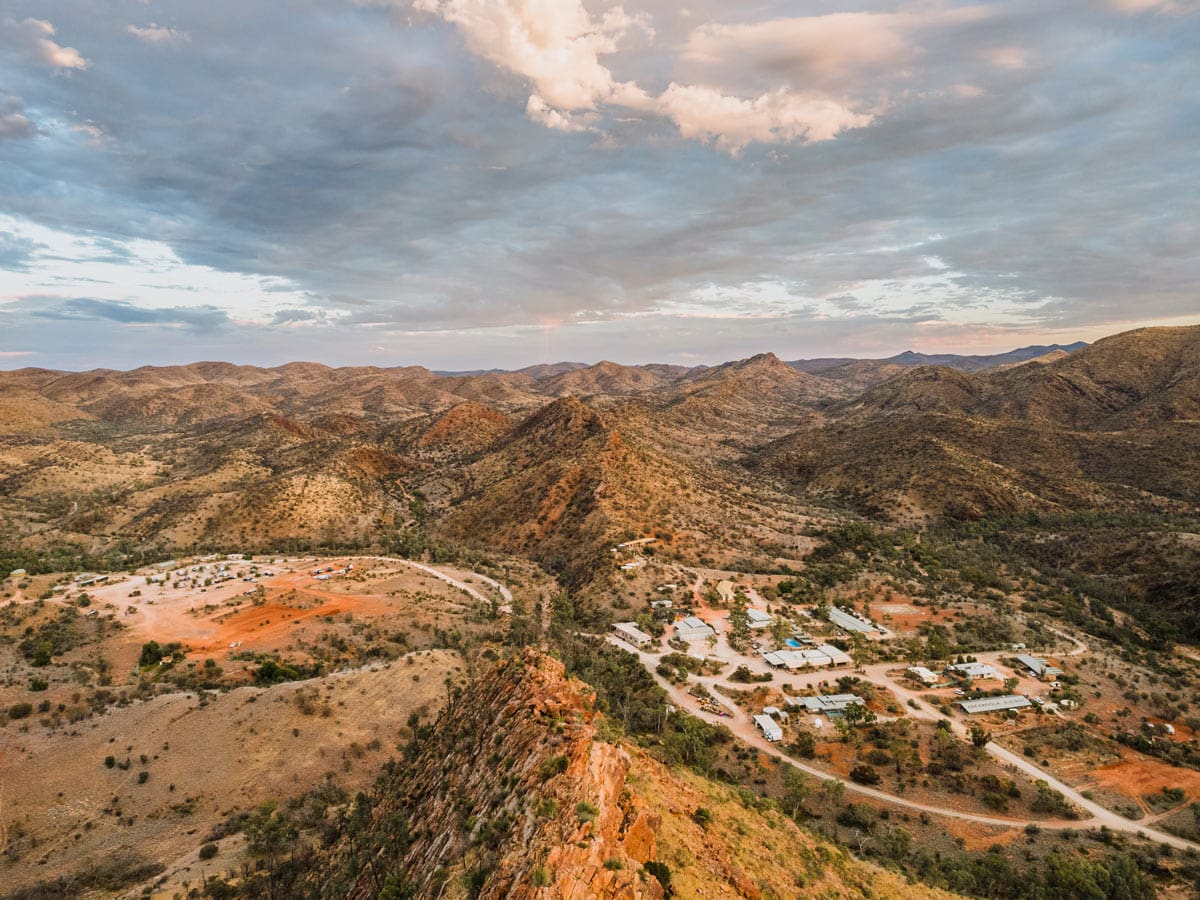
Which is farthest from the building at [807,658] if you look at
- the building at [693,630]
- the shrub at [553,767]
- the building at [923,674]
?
the shrub at [553,767]

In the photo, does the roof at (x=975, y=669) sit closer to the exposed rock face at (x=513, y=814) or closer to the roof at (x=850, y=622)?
the roof at (x=850, y=622)

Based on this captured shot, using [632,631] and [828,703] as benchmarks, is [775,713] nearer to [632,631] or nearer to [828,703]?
[828,703]

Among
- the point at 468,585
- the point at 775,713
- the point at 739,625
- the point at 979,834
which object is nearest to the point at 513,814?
the point at 979,834

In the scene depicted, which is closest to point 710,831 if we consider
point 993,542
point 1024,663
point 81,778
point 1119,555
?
point 81,778

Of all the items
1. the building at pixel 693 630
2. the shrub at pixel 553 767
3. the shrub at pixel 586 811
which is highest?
the shrub at pixel 586 811

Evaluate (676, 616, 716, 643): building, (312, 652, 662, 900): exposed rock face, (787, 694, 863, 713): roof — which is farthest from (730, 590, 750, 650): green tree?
(312, 652, 662, 900): exposed rock face

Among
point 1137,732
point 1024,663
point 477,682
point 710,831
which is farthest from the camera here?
point 1024,663

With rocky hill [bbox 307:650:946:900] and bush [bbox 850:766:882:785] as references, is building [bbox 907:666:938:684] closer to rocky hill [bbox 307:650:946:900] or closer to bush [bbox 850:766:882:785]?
bush [bbox 850:766:882:785]

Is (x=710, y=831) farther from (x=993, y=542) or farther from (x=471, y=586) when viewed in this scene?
(x=993, y=542)
